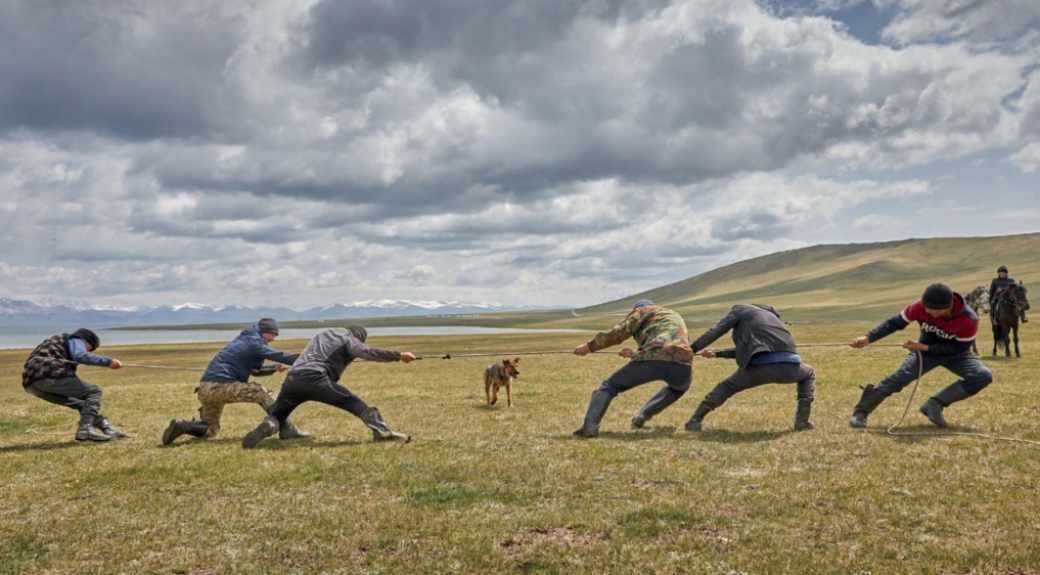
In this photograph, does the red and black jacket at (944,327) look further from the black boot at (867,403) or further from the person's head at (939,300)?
the black boot at (867,403)

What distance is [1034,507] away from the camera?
7.48 meters

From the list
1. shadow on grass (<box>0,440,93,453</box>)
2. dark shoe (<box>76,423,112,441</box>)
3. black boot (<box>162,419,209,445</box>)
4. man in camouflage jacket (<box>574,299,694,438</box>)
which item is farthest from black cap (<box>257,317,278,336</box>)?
man in camouflage jacket (<box>574,299,694,438</box>)

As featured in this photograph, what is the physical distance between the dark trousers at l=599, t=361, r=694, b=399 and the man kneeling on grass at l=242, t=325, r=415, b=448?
409 centimetres

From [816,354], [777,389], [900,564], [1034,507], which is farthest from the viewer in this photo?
[816,354]

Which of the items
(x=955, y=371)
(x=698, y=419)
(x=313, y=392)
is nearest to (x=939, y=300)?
(x=955, y=371)

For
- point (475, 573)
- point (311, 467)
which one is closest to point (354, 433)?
point (311, 467)

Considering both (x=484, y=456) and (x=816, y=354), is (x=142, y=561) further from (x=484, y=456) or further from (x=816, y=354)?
(x=816, y=354)

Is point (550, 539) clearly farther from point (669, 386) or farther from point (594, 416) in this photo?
point (669, 386)

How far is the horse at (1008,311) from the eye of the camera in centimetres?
2722

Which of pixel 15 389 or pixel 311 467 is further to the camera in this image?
pixel 15 389

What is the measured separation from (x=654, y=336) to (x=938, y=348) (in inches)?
210

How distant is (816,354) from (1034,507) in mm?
27480

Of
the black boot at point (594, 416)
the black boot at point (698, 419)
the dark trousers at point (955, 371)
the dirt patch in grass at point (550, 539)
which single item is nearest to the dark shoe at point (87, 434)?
the black boot at point (594, 416)

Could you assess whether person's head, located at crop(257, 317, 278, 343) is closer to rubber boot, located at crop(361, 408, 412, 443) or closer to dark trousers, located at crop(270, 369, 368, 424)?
dark trousers, located at crop(270, 369, 368, 424)
